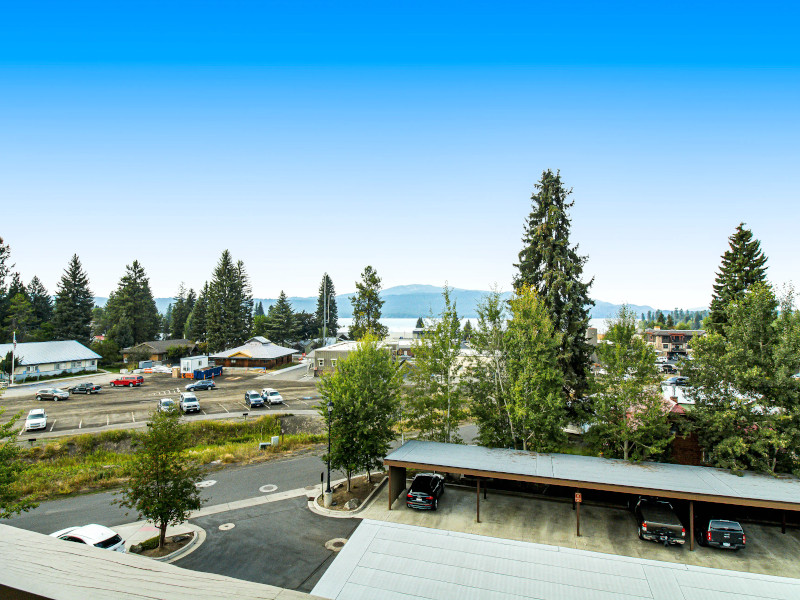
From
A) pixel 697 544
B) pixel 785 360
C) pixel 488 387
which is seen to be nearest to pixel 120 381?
pixel 488 387

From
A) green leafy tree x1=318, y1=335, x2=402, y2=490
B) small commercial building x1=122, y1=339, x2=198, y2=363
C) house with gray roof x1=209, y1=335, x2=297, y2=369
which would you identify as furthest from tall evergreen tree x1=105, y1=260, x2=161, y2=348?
green leafy tree x1=318, y1=335, x2=402, y2=490

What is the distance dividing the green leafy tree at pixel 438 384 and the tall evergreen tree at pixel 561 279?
6.43 meters

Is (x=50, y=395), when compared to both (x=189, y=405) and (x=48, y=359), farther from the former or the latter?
(x=48, y=359)

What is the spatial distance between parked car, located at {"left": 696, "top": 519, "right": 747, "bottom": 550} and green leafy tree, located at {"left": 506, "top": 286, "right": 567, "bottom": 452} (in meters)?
7.13

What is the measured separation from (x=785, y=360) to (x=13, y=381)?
72.4m

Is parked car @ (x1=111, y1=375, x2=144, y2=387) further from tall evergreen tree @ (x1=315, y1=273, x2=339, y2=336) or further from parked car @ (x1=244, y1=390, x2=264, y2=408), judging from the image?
tall evergreen tree @ (x1=315, y1=273, x2=339, y2=336)

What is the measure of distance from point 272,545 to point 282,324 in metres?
78.4

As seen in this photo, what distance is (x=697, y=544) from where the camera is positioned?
17.8 m

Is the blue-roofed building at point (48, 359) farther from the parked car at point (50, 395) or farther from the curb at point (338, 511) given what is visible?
the curb at point (338, 511)

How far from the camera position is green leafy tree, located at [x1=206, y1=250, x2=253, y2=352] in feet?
263

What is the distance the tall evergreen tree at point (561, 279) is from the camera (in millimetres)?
28703

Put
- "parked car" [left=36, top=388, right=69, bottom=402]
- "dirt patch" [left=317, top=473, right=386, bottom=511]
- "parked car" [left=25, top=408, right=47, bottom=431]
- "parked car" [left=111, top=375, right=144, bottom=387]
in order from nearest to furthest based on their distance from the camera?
"dirt patch" [left=317, top=473, right=386, bottom=511], "parked car" [left=25, top=408, right=47, bottom=431], "parked car" [left=36, top=388, right=69, bottom=402], "parked car" [left=111, top=375, right=144, bottom=387]

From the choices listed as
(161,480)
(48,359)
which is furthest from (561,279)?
(48,359)

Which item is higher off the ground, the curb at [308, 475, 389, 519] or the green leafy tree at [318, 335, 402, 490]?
the green leafy tree at [318, 335, 402, 490]
